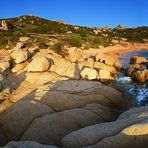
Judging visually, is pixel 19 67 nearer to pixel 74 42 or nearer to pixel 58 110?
pixel 58 110

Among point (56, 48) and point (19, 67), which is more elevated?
point (56, 48)

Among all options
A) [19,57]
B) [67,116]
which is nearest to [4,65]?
[19,57]

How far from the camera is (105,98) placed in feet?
86.4

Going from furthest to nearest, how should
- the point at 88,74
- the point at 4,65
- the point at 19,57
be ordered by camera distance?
the point at 19,57
the point at 4,65
the point at 88,74

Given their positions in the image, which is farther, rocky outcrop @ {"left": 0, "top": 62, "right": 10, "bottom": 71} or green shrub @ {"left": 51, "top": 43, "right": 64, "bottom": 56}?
green shrub @ {"left": 51, "top": 43, "right": 64, "bottom": 56}

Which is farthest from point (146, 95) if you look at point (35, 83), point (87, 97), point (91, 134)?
point (91, 134)

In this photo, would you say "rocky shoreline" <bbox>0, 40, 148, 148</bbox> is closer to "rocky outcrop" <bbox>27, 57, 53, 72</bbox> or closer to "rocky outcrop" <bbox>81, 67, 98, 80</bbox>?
"rocky outcrop" <bbox>27, 57, 53, 72</bbox>

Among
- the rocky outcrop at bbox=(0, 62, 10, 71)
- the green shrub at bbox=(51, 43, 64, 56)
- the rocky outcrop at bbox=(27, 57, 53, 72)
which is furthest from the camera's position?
the green shrub at bbox=(51, 43, 64, 56)

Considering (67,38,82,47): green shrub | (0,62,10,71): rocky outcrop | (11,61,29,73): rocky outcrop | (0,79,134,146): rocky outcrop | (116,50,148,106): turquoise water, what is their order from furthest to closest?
(67,38,82,47): green shrub, (11,61,29,73): rocky outcrop, (0,62,10,71): rocky outcrop, (116,50,148,106): turquoise water, (0,79,134,146): rocky outcrop

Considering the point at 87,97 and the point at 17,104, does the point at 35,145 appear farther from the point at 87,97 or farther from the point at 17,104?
the point at 87,97

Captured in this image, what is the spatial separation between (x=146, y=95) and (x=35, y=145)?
67.7 feet

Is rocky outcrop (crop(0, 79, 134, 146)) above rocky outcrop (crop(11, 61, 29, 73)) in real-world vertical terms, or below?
below

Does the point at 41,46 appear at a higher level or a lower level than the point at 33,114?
higher

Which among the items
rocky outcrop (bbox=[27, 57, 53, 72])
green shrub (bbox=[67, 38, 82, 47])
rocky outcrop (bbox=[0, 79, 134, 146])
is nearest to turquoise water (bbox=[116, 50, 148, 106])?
rocky outcrop (bbox=[0, 79, 134, 146])
